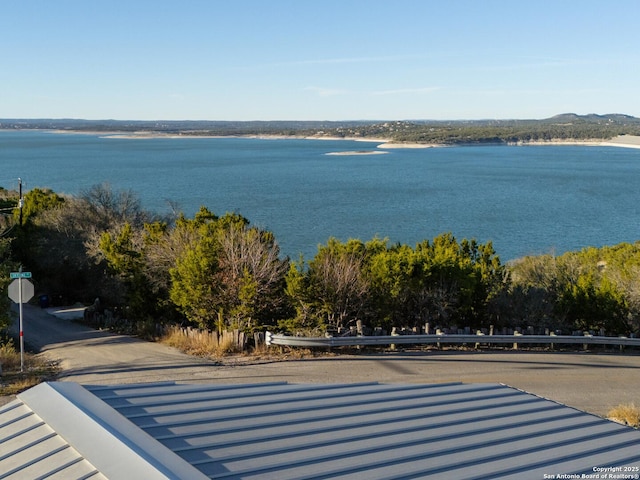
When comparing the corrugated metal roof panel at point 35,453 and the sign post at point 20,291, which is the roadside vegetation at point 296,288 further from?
the corrugated metal roof panel at point 35,453

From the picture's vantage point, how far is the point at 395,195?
78688 millimetres

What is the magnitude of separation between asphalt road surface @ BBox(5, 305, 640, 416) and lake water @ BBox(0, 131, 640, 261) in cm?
1203

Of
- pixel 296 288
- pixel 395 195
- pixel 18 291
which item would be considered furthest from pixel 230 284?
pixel 395 195

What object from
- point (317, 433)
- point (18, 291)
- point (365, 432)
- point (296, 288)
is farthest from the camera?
point (296, 288)

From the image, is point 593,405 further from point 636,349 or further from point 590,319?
point 590,319

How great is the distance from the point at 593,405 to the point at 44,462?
10833 millimetres

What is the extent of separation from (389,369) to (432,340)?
226 centimetres

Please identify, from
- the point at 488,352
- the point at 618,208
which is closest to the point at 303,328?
the point at 488,352

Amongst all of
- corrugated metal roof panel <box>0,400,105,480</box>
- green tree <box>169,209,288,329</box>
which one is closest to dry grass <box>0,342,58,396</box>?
green tree <box>169,209,288,329</box>

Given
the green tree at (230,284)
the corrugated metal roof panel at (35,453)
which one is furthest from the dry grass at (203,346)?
the corrugated metal roof panel at (35,453)

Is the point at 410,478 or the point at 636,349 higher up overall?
the point at 410,478

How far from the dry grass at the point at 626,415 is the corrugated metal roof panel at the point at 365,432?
465 cm

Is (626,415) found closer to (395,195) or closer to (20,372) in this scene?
(20,372)

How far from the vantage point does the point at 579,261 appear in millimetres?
27438
